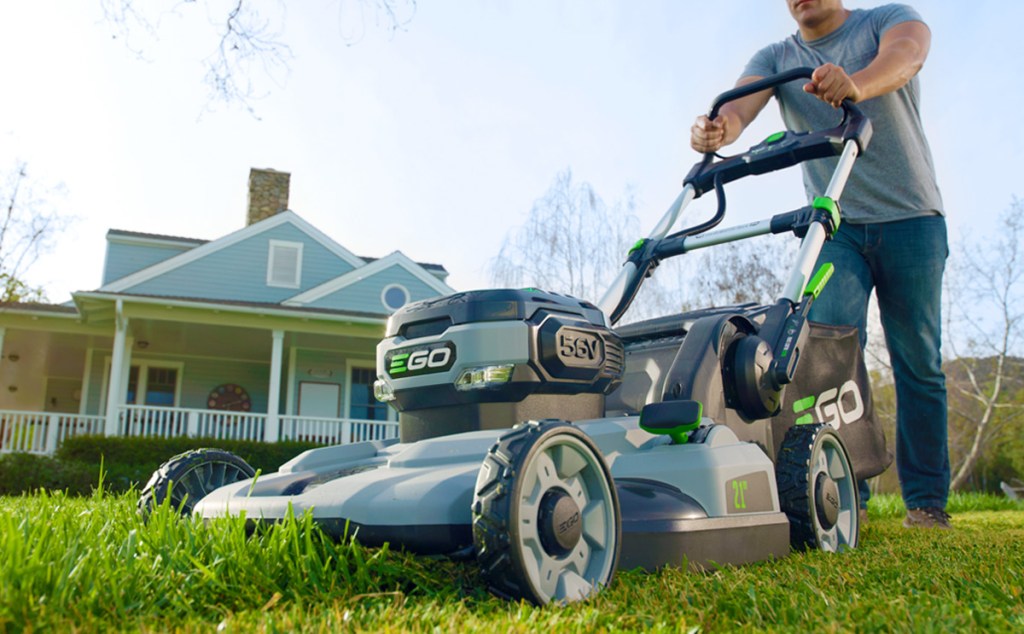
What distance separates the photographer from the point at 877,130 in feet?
12.7

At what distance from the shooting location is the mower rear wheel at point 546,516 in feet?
5.52

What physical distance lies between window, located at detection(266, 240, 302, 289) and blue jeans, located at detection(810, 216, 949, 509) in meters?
14.9

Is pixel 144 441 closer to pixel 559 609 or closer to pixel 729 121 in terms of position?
pixel 729 121

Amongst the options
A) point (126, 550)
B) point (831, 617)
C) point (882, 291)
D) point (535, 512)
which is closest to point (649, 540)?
point (535, 512)

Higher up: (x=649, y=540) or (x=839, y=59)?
(x=839, y=59)

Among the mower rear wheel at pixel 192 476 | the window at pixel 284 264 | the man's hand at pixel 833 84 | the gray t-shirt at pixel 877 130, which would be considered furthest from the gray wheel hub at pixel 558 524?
the window at pixel 284 264

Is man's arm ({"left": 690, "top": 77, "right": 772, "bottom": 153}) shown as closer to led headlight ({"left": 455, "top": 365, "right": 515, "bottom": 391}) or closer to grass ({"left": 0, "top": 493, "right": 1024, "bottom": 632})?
led headlight ({"left": 455, "top": 365, "right": 515, "bottom": 391})

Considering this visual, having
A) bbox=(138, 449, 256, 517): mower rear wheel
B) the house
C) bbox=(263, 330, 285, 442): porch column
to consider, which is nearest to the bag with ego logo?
bbox=(138, 449, 256, 517): mower rear wheel

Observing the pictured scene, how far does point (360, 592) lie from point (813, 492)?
5.22 ft

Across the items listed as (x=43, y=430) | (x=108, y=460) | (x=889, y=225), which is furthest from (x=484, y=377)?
(x=43, y=430)

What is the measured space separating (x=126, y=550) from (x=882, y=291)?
134 inches

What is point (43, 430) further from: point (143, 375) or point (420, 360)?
point (420, 360)

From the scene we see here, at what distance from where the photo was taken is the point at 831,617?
1.58m

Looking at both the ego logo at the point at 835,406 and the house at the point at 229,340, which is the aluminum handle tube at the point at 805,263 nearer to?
the ego logo at the point at 835,406
